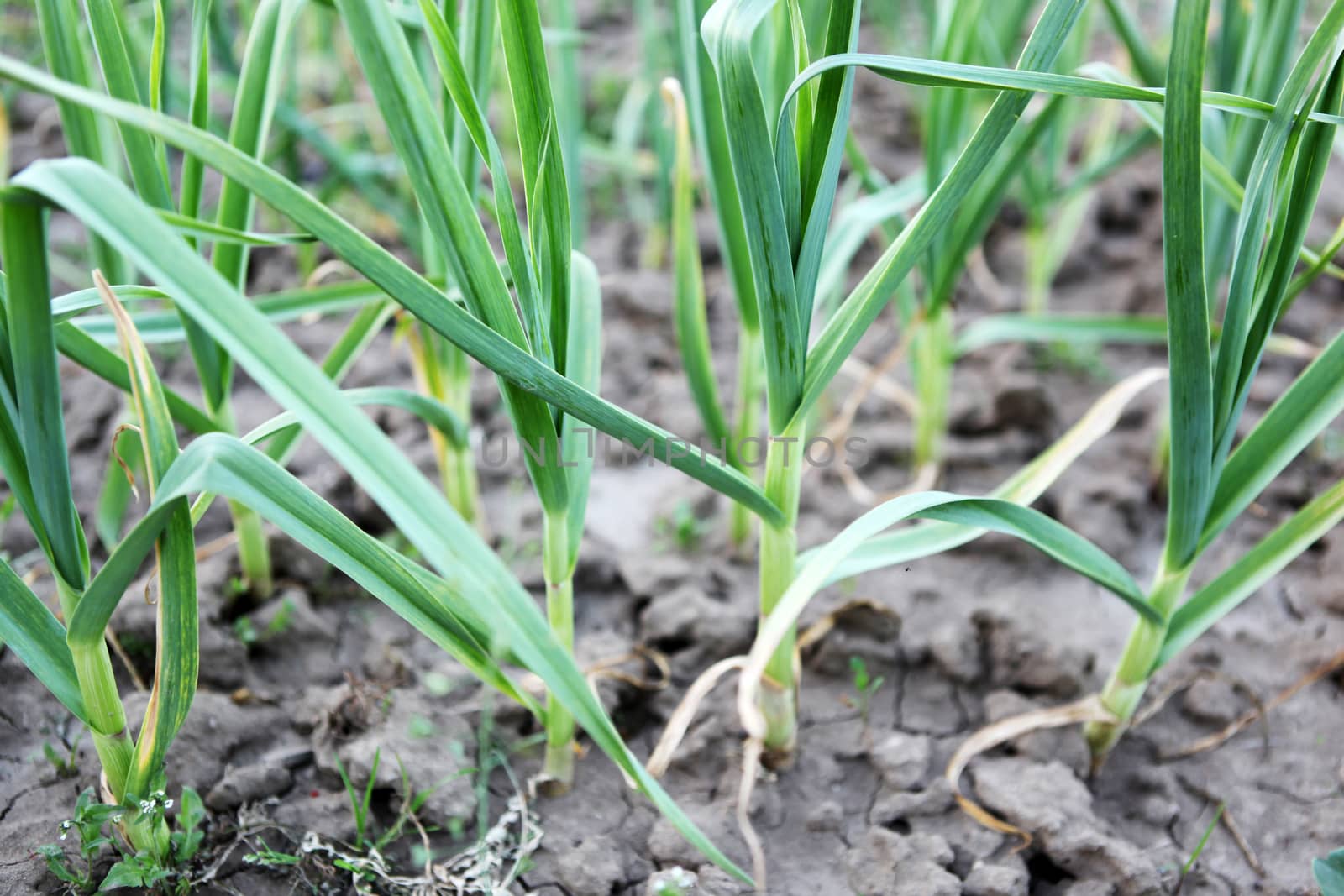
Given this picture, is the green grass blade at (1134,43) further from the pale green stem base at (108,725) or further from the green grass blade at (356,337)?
the pale green stem base at (108,725)

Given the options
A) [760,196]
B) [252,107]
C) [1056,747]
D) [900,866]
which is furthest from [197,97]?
[1056,747]

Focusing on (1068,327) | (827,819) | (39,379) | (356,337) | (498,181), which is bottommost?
(827,819)

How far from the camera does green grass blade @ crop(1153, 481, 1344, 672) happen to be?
1.00 meters

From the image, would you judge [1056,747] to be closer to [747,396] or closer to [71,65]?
[747,396]

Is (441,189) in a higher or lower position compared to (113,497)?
higher

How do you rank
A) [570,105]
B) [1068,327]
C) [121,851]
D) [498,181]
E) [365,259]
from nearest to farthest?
1. [365,259]
2. [498,181]
3. [121,851]
4. [1068,327]
5. [570,105]

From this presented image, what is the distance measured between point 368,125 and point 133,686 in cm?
148

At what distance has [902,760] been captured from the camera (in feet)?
3.81

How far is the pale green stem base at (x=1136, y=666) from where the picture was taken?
3.43 ft

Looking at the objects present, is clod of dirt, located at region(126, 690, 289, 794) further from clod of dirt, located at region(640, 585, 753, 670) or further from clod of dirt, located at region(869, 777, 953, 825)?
clod of dirt, located at region(869, 777, 953, 825)

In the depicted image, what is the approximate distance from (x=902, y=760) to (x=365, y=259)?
0.80 m

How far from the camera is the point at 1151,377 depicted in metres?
1.21

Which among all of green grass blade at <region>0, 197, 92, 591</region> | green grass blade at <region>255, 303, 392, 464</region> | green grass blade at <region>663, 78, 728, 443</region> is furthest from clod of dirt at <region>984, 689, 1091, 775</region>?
green grass blade at <region>0, 197, 92, 591</region>

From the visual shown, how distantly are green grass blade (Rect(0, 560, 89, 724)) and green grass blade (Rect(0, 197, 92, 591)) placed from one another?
1.3 inches
